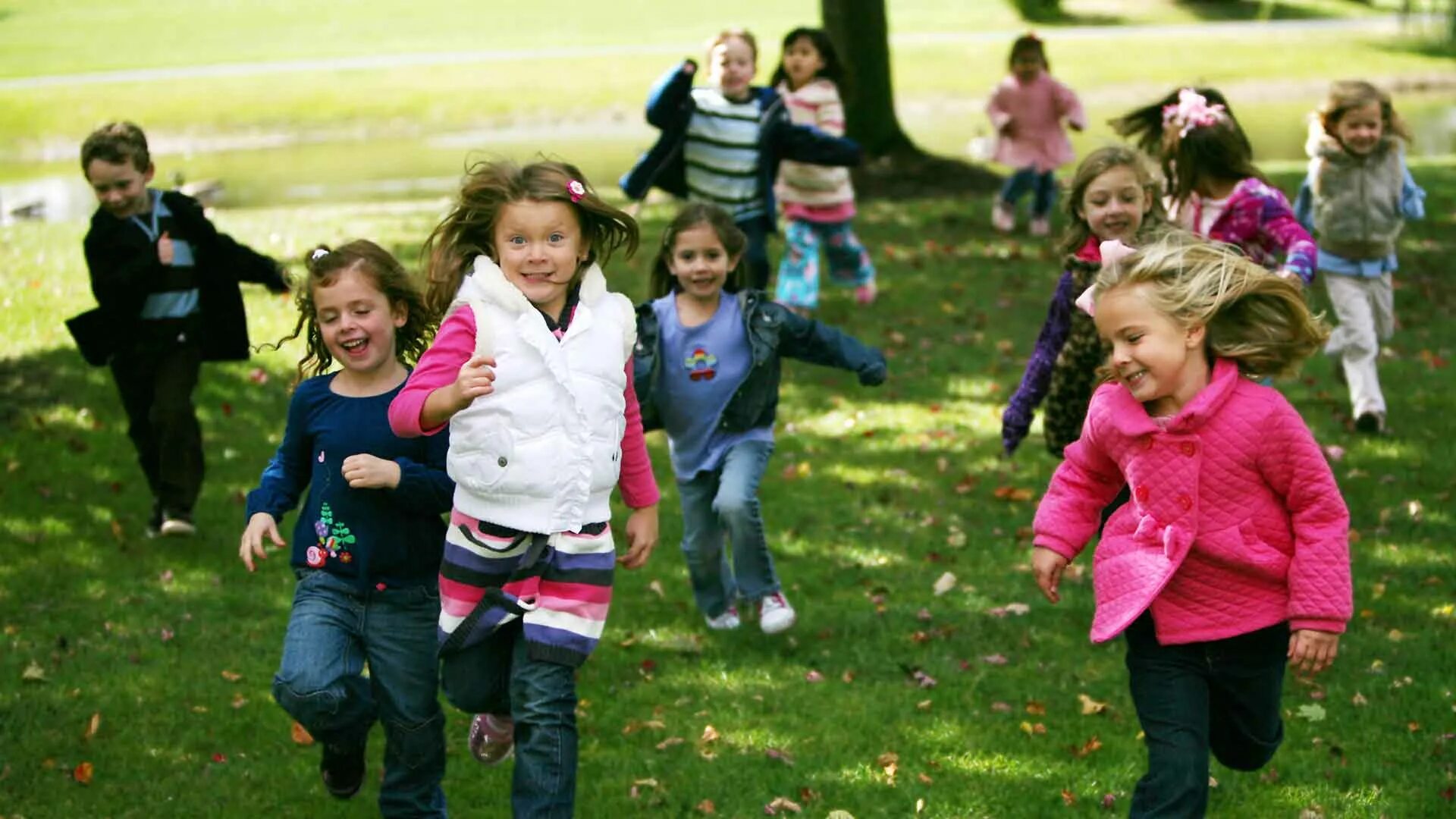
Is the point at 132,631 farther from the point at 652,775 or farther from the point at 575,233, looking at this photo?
the point at 575,233

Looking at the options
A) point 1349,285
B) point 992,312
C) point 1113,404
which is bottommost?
point 992,312

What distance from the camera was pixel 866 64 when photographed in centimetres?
1636

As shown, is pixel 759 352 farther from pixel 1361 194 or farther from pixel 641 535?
pixel 1361 194

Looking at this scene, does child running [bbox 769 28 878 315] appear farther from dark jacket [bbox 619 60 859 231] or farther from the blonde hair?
the blonde hair

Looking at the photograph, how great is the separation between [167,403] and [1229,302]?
17.4 ft

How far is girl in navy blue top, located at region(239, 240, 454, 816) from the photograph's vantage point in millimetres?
4910

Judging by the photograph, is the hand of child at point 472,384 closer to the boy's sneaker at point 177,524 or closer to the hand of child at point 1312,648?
the hand of child at point 1312,648

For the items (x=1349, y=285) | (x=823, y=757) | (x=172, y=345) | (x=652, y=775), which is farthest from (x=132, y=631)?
(x=1349, y=285)

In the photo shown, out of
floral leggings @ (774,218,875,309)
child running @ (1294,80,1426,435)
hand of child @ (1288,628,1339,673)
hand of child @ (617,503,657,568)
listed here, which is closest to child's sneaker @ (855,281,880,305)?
floral leggings @ (774,218,875,309)

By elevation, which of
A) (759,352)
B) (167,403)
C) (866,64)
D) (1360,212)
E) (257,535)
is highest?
(257,535)

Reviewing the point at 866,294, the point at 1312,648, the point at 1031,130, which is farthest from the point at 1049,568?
the point at 1031,130

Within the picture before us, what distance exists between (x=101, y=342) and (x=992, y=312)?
21.7ft

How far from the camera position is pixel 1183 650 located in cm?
451

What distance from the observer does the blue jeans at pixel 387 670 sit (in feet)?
16.1
